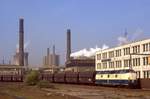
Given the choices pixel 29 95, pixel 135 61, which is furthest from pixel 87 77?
pixel 29 95

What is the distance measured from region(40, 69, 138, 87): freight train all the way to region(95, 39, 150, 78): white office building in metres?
7.18

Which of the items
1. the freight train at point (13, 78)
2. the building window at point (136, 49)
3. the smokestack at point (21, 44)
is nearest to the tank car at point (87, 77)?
the building window at point (136, 49)

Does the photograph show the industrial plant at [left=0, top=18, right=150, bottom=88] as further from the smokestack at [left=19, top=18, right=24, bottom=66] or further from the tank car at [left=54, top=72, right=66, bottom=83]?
the smokestack at [left=19, top=18, right=24, bottom=66]

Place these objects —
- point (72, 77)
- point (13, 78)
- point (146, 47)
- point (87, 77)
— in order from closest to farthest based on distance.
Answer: point (146, 47) → point (87, 77) → point (72, 77) → point (13, 78)

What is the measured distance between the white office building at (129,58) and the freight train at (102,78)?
283 inches

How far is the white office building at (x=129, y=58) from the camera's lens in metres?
75.6

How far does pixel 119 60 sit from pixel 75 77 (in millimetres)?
10471

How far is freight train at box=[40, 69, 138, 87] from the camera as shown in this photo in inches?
2485

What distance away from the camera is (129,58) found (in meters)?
82.4

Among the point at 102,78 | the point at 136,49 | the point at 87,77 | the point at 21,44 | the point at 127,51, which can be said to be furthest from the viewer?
the point at 21,44

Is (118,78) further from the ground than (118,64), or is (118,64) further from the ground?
(118,64)

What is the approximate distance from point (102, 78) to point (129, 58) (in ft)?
36.4

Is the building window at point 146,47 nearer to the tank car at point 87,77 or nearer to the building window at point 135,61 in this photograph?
the building window at point 135,61

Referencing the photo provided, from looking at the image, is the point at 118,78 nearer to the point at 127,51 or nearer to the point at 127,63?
the point at 127,63
